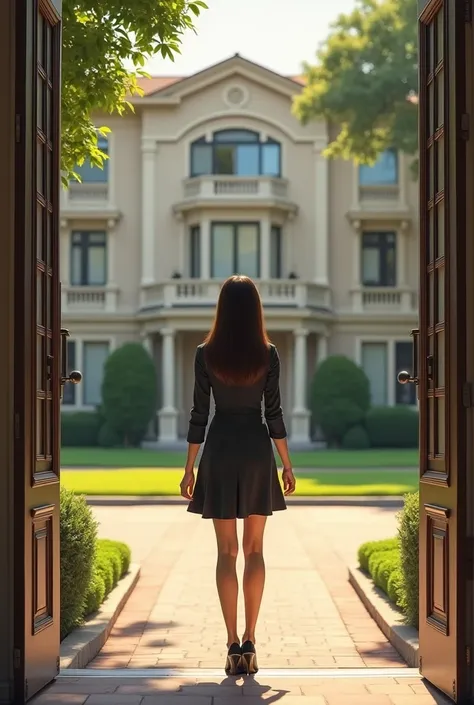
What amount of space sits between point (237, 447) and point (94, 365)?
34594 millimetres

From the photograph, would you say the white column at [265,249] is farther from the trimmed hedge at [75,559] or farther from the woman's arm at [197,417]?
the woman's arm at [197,417]

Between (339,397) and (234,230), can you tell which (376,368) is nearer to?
(339,397)

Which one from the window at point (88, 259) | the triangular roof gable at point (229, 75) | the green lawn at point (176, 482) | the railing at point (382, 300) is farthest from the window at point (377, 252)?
the green lawn at point (176, 482)

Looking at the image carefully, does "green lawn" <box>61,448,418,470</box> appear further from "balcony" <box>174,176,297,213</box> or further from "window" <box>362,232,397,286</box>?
"balcony" <box>174,176,297,213</box>

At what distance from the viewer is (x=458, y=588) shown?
5.87 metres

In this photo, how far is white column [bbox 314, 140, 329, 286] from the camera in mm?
40094

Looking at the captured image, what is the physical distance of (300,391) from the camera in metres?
38.4

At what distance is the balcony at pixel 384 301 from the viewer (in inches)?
1585

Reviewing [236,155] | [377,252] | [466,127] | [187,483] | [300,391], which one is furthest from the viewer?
[377,252]

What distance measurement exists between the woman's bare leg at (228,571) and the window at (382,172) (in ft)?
115

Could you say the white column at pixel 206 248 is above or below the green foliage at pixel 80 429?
above

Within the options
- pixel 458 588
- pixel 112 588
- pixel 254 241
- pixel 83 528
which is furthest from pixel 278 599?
pixel 254 241

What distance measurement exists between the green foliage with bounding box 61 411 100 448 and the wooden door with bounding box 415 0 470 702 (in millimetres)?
31855

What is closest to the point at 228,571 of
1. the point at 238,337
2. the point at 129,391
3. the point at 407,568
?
the point at 238,337
